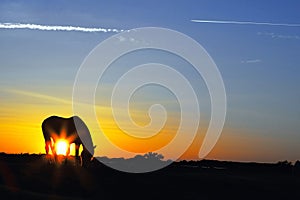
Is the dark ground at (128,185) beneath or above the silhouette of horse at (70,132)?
beneath

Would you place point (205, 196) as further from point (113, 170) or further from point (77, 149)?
point (77, 149)

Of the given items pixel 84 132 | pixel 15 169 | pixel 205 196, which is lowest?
pixel 205 196

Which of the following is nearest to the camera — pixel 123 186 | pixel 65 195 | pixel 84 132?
pixel 65 195

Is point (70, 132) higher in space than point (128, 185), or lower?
higher

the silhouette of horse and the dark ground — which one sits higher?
the silhouette of horse

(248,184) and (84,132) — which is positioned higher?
(84,132)

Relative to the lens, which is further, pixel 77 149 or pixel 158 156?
A: pixel 158 156

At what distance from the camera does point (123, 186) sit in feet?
76.1

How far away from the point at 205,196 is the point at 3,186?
287 inches

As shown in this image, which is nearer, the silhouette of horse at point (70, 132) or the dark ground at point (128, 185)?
the dark ground at point (128, 185)

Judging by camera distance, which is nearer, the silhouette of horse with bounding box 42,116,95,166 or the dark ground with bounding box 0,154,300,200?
the dark ground with bounding box 0,154,300,200

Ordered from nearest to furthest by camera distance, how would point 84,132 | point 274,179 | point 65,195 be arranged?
point 65,195 < point 274,179 < point 84,132

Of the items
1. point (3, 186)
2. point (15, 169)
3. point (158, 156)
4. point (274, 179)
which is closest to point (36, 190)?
point (3, 186)

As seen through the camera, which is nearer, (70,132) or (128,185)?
(128,185)
